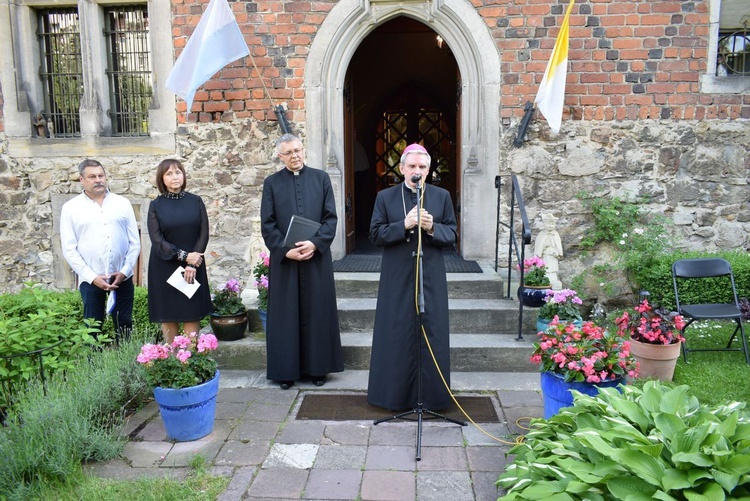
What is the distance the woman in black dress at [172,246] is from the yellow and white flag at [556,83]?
375cm

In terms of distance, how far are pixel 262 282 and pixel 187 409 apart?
1881 millimetres

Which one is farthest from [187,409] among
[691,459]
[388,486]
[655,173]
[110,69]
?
[655,173]

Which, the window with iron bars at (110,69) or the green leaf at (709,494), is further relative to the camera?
the window with iron bars at (110,69)

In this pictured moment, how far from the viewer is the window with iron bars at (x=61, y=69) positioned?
7391 millimetres

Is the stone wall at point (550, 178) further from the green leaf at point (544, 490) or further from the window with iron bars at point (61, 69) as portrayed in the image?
the green leaf at point (544, 490)

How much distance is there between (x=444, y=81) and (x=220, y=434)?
7909 millimetres

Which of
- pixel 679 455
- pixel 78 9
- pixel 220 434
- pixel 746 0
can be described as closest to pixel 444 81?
pixel 746 0

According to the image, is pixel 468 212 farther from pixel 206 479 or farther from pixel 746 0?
pixel 206 479

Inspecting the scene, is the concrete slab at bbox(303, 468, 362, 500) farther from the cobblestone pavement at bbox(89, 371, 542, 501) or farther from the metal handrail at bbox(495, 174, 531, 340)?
the metal handrail at bbox(495, 174, 531, 340)

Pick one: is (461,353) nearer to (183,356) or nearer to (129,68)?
(183,356)

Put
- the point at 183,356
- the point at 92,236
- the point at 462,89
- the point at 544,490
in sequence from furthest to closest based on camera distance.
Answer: the point at 462,89 → the point at 92,236 → the point at 183,356 → the point at 544,490

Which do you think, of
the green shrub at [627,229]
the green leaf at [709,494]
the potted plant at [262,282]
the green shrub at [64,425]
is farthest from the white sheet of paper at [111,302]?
the green shrub at [627,229]

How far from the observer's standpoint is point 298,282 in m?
4.78

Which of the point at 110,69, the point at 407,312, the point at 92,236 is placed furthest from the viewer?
the point at 110,69
